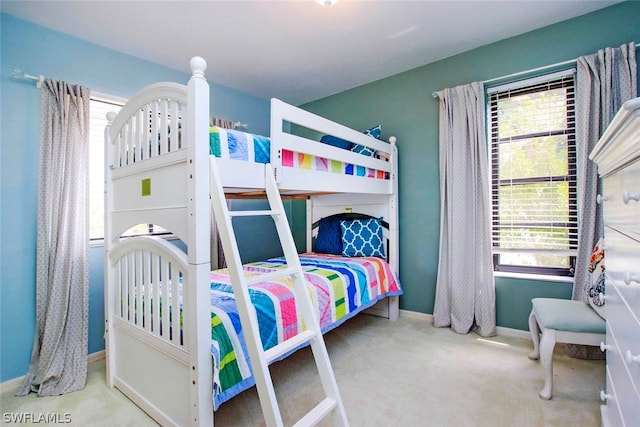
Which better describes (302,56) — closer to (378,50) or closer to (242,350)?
(378,50)

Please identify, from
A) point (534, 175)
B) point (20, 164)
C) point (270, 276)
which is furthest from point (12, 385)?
point (534, 175)

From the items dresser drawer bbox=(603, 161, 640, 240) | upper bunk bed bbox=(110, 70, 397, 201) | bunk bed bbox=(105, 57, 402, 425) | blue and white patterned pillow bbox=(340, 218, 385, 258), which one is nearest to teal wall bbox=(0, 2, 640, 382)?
blue and white patterned pillow bbox=(340, 218, 385, 258)

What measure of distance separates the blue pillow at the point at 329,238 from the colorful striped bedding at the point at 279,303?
16.7 inches

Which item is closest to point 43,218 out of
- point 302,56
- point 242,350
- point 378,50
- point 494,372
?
point 242,350

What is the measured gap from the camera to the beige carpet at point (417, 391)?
160 centimetres

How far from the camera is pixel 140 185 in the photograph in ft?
5.59

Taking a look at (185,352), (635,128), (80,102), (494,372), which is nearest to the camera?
(635,128)

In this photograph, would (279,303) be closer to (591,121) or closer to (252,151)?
(252,151)

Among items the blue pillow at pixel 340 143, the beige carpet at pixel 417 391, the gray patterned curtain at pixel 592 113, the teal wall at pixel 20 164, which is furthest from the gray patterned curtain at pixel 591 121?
the teal wall at pixel 20 164

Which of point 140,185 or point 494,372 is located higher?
point 140,185

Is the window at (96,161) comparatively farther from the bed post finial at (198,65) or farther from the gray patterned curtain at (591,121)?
the gray patterned curtain at (591,121)

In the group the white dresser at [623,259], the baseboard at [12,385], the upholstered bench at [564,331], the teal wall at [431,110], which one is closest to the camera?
the white dresser at [623,259]

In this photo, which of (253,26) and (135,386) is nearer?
(135,386)

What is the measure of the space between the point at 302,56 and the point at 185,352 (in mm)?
2490
